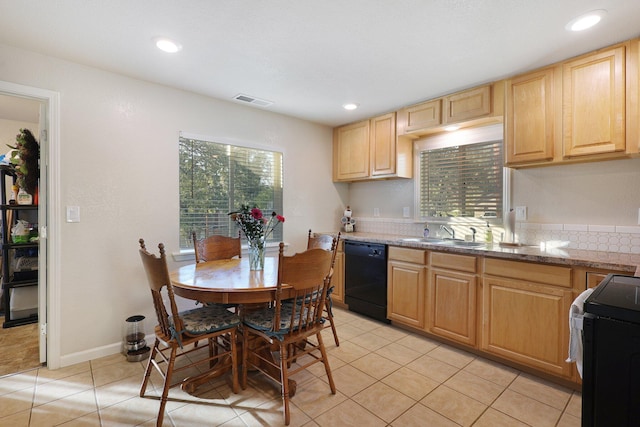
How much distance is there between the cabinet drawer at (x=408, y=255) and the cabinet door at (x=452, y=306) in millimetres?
156

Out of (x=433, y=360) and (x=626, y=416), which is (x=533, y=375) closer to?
(x=433, y=360)

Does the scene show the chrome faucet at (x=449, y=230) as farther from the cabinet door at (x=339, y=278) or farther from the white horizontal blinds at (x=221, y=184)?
the white horizontal blinds at (x=221, y=184)

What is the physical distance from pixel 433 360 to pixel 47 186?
3280 mm

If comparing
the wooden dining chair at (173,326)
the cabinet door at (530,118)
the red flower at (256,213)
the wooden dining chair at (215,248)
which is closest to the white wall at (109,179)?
the wooden dining chair at (215,248)

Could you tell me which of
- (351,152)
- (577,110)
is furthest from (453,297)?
(351,152)

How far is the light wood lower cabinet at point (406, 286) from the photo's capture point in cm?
282

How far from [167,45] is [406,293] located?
2.84m

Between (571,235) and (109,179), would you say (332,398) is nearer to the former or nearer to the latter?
(571,235)

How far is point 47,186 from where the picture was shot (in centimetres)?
228

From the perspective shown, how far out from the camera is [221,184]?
3207 millimetres

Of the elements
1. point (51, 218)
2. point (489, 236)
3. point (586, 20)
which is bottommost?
point (489, 236)

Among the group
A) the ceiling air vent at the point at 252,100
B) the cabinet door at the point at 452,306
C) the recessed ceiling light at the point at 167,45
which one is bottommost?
the cabinet door at the point at 452,306

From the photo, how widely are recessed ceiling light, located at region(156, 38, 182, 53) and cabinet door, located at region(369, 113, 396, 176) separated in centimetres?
225

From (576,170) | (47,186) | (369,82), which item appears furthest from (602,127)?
(47,186)
